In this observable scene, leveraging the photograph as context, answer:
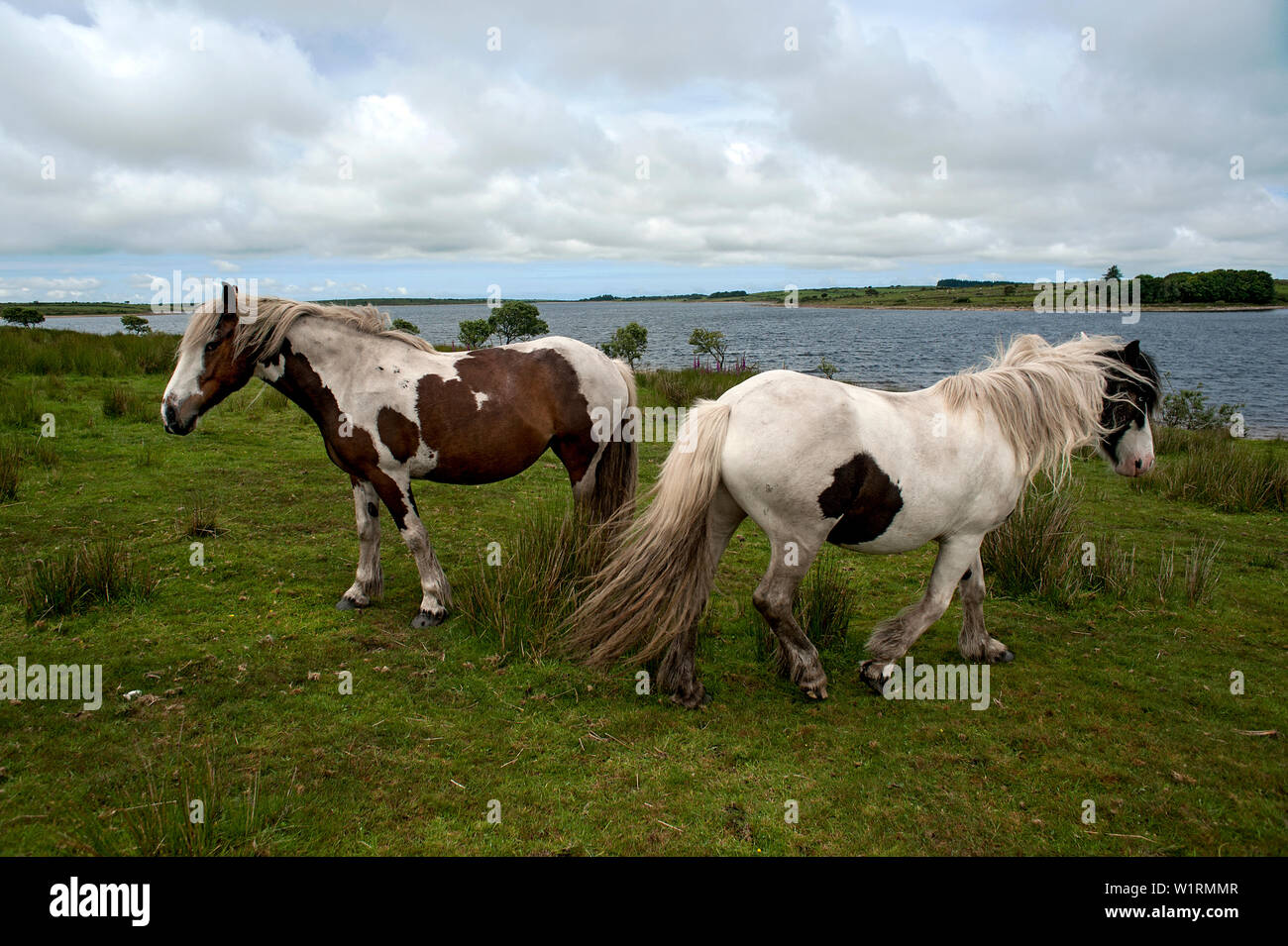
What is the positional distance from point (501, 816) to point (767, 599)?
1902 millimetres

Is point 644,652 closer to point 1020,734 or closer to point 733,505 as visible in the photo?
point 733,505

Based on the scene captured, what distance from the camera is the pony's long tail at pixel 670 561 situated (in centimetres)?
392

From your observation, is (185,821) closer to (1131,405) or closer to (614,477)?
(614,477)

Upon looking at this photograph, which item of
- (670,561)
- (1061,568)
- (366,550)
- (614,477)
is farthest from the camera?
(1061,568)

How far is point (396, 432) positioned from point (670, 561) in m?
2.39

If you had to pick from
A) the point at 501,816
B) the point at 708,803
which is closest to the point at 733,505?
the point at 708,803

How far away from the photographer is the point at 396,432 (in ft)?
16.6

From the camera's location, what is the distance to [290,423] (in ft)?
41.6

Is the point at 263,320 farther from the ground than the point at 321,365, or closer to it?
farther from the ground
